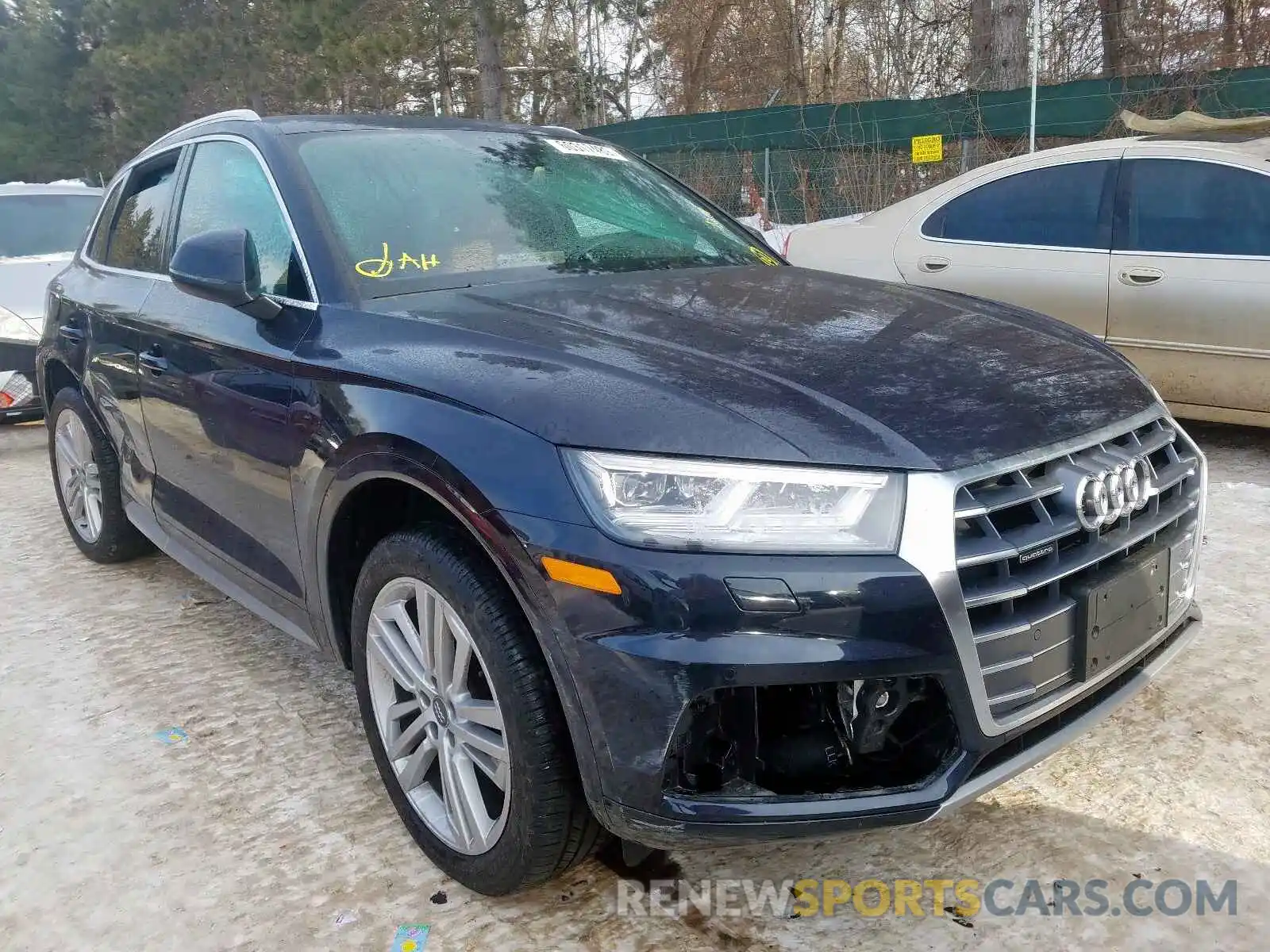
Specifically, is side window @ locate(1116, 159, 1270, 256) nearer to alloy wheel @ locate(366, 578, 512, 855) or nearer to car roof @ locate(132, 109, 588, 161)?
car roof @ locate(132, 109, 588, 161)

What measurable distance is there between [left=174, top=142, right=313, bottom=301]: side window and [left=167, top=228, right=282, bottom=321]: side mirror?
7 cm

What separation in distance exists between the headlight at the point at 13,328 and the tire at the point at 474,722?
218 inches

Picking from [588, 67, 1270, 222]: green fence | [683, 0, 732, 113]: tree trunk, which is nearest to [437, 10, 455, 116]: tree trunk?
[588, 67, 1270, 222]: green fence

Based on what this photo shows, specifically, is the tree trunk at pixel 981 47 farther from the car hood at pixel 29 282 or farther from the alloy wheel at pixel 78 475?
the alloy wheel at pixel 78 475

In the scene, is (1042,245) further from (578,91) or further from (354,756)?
(578,91)

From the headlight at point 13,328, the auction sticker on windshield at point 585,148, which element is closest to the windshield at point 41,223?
the headlight at point 13,328

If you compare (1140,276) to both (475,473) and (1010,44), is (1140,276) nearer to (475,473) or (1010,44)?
(475,473)

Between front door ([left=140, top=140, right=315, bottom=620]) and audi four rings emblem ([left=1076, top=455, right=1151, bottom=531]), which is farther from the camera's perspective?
front door ([left=140, top=140, right=315, bottom=620])

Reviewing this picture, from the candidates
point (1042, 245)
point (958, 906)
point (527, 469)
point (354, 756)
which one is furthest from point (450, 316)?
point (1042, 245)

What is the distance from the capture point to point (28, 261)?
777cm

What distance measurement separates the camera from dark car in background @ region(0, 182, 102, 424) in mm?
6672

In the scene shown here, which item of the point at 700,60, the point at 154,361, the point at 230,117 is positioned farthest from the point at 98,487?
the point at 700,60

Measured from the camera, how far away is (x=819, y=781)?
1816mm

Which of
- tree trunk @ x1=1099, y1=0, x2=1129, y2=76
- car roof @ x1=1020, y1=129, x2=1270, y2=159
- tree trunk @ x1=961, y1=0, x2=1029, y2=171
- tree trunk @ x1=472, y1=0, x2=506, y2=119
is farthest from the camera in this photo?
tree trunk @ x1=472, y1=0, x2=506, y2=119
